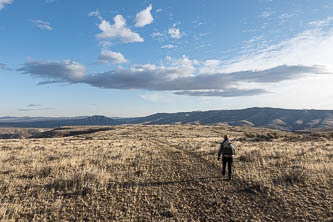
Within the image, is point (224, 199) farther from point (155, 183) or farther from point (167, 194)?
point (155, 183)

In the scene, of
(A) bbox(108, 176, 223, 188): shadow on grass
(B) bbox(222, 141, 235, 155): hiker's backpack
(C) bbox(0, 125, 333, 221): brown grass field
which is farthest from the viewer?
(B) bbox(222, 141, 235, 155): hiker's backpack

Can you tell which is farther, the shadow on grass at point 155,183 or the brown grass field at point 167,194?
the shadow on grass at point 155,183

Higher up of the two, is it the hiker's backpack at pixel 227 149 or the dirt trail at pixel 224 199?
the hiker's backpack at pixel 227 149

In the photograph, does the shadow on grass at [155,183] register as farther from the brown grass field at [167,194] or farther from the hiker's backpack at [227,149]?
the hiker's backpack at [227,149]

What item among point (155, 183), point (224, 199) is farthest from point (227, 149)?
point (155, 183)

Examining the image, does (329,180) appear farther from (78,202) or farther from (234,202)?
(78,202)

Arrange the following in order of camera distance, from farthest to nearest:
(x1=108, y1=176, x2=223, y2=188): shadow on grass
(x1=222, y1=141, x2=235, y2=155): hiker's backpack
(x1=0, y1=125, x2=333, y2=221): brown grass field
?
(x1=222, y1=141, x2=235, y2=155): hiker's backpack < (x1=108, y1=176, x2=223, y2=188): shadow on grass < (x1=0, y1=125, x2=333, y2=221): brown grass field

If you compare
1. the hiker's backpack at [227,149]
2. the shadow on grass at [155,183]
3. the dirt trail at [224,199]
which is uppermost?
the hiker's backpack at [227,149]

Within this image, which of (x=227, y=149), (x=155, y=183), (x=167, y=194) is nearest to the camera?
(x=167, y=194)

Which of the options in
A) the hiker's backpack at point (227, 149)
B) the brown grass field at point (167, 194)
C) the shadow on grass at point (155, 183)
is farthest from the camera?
the hiker's backpack at point (227, 149)

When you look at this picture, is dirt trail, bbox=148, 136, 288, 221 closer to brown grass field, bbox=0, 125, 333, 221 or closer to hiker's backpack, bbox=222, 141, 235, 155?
brown grass field, bbox=0, 125, 333, 221

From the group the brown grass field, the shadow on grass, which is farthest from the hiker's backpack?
the shadow on grass

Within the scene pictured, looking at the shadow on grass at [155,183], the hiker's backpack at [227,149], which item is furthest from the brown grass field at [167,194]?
the hiker's backpack at [227,149]

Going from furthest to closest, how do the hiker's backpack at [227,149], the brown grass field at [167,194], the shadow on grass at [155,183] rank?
the hiker's backpack at [227,149] → the shadow on grass at [155,183] → the brown grass field at [167,194]
